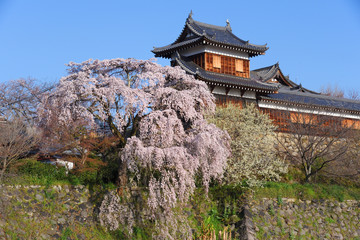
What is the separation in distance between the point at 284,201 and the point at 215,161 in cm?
591

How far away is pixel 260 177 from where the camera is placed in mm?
26078

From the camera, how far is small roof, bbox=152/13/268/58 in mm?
31000

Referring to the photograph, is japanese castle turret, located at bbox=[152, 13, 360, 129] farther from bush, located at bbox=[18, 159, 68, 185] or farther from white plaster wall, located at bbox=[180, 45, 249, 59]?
bush, located at bbox=[18, 159, 68, 185]

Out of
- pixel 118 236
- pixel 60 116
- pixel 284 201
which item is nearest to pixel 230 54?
pixel 284 201

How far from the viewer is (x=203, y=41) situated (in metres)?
30.5

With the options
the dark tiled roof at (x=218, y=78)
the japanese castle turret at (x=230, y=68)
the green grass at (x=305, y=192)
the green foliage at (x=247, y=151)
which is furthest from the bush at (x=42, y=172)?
the japanese castle turret at (x=230, y=68)

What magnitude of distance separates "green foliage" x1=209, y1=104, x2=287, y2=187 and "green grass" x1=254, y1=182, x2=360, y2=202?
714 millimetres

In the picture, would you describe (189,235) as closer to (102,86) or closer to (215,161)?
(215,161)

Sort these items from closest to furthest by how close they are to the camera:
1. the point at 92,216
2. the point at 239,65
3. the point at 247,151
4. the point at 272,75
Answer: the point at 92,216 → the point at 247,151 → the point at 239,65 → the point at 272,75

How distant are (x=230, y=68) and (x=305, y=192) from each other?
1196 cm

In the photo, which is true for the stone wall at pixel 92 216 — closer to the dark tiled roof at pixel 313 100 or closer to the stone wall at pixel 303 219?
the stone wall at pixel 303 219

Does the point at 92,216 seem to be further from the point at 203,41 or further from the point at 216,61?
the point at 216,61

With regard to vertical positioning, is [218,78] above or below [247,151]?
above

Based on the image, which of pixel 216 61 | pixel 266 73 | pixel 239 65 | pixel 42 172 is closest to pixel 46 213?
pixel 42 172
